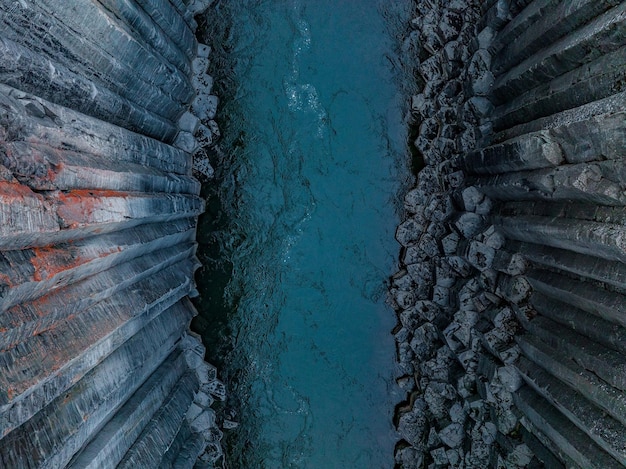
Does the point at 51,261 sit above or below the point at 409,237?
below

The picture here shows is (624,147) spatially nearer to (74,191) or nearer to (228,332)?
(74,191)

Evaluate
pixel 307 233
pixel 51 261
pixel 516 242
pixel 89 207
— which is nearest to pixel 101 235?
pixel 89 207

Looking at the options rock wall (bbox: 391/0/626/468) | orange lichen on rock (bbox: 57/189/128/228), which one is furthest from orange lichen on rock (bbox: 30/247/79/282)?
rock wall (bbox: 391/0/626/468)

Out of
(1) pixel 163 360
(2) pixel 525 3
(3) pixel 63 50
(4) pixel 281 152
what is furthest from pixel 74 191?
(2) pixel 525 3

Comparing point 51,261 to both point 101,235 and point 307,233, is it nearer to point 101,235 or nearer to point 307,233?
point 101,235

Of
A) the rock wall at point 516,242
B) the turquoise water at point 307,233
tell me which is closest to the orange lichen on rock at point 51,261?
the turquoise water at point 307,233

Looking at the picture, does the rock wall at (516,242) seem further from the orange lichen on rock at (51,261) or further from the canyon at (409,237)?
the orange lichen on rock at (51,261)
